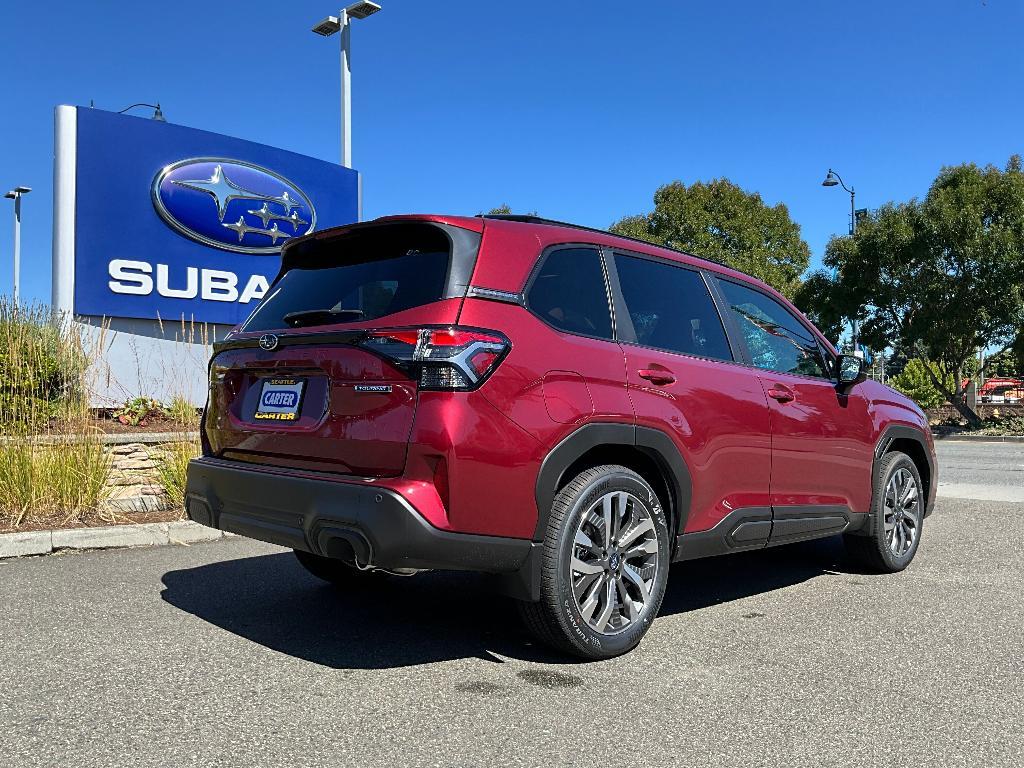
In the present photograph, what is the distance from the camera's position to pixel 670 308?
4.27 metres

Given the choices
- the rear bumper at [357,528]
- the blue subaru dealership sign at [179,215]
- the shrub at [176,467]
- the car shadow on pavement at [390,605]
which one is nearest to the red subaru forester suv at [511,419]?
the rear bumper at [357,528]

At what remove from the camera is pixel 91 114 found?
36.5 ft

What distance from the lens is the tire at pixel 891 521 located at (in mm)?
5379

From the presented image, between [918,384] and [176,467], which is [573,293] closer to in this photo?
[176,467]

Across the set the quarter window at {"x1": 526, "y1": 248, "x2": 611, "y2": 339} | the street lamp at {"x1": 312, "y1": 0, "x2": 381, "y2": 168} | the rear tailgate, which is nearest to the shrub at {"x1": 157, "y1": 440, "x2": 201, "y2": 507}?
the rear tailgate

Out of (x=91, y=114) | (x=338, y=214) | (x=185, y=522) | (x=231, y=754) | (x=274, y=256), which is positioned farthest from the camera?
(x=338, y=214)

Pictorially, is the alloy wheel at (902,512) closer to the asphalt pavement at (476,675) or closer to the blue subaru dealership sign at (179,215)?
the asphalt pavement at (476,675)

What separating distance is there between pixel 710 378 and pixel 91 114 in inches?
394

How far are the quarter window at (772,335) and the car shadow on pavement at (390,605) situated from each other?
4.38ft

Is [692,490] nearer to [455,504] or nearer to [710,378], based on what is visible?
[710,378]

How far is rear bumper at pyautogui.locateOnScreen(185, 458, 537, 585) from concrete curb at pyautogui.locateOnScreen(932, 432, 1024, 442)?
23.6 meters

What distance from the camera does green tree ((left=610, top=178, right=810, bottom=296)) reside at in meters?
32.8

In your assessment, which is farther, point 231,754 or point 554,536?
point 554,536

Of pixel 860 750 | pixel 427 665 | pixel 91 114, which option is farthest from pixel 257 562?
pixel 91 114
